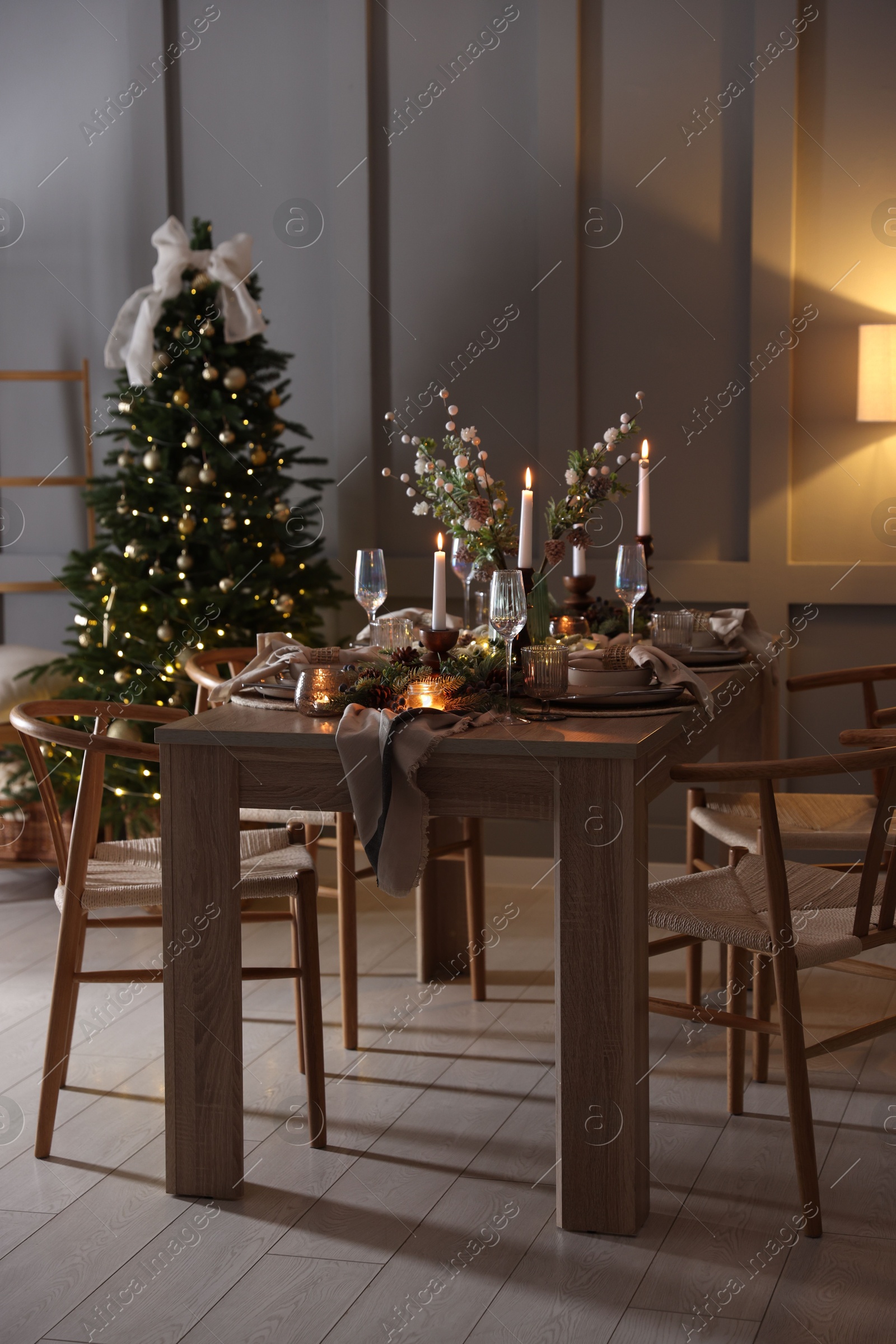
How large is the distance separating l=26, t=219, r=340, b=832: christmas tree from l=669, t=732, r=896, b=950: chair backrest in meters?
2.02

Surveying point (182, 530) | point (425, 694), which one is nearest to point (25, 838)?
point (182, 530)

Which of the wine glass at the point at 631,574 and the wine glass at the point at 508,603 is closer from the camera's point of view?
the wine glass at the point at 508,603

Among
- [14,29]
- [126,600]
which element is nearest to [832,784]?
[126,600]

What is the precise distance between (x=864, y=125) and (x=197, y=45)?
215cm

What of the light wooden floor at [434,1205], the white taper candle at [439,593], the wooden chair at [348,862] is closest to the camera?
the light wooden floor at [434,1205]

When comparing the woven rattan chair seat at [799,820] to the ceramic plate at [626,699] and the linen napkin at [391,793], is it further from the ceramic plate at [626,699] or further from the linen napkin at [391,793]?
the linen napkin at [391,793]

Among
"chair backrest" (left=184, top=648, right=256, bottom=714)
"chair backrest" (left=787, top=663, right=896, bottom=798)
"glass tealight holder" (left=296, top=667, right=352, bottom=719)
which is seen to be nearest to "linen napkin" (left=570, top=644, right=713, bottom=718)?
"glass tealight holder" (left=296, top=667, right=352, bottom=719)

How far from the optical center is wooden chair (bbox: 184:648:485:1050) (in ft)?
9.66

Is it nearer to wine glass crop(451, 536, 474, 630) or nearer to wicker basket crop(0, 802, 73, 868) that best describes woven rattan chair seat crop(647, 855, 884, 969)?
wine glass crop(451, 536, 474, 630)

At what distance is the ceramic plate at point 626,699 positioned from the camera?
7.63ft

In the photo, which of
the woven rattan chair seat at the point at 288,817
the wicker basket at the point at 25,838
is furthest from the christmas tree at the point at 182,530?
the woven rattan chair seat at the point at 288,817

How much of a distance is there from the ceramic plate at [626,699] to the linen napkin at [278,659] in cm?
47

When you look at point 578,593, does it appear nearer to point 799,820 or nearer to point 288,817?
point 799,820

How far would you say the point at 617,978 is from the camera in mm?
2068
